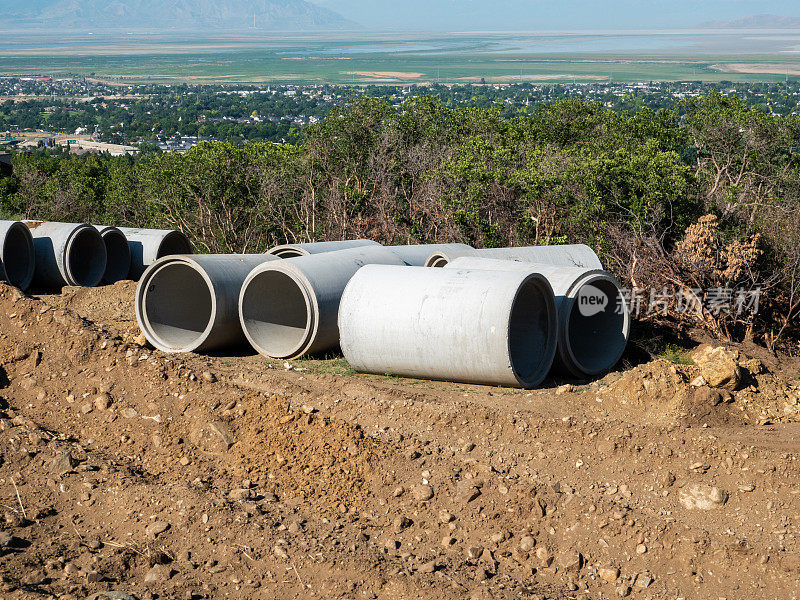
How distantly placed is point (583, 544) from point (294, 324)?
6.94 m

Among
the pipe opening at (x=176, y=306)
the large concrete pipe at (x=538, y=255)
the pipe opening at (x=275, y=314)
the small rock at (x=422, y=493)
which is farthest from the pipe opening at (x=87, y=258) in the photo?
the small rock at (x=422, y=493)

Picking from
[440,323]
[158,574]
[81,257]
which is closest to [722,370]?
[440,323]

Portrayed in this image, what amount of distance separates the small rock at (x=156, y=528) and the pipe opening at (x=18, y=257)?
1037 cm

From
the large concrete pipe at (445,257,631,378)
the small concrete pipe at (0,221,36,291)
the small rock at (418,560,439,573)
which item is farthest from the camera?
the small concrete pipe at (0,221,36,291)

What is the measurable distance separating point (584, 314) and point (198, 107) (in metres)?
111

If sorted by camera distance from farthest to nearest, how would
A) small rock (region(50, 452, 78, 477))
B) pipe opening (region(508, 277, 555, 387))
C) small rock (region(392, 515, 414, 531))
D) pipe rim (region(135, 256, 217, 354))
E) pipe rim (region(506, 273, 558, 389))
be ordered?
pipe rim (region(135, 256, 217, 354))
pipe opening (region(508, 277, 555, 387))
pipe rim (region(506, 273, 558, 389))
small rock (region(50, 452, 78, 477))
small rock (region(392, 515, 414, 531))

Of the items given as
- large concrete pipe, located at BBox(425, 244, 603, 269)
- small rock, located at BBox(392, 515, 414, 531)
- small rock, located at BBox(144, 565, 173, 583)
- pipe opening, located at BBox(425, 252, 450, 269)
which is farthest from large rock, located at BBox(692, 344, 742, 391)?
small rock, located at BBox(144, 565, 173, 583)

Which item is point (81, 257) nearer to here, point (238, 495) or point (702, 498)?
point (238, 495)

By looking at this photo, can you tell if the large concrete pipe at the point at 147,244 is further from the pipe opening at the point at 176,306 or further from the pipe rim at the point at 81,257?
the pipe opening at the point at 176,306

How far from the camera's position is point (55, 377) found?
432 inches

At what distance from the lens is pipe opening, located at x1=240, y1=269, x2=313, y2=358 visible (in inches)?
474

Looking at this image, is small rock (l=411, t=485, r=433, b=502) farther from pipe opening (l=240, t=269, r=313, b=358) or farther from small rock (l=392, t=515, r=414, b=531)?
pipe opening (l=240, t=269, r=313, b=358)

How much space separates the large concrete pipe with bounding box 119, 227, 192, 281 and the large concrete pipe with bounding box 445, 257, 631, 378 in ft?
28.8

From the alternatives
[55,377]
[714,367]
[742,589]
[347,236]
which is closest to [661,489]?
[742,589]
